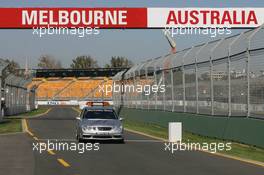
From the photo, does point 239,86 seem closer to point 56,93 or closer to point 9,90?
point 9,90

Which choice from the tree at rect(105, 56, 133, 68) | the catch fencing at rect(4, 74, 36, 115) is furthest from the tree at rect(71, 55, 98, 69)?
the catch fencing at rect(4, 74, 36, 115)

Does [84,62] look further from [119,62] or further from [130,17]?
[130,17]

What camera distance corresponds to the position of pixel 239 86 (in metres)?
24.8

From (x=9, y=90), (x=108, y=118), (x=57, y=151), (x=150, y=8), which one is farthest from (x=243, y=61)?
(x=9, y=90)

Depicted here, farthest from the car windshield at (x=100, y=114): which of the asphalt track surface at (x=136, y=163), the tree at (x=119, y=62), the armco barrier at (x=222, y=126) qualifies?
the tree at (x=119, y=62)

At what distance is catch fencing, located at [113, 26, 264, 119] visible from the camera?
75.4 ft

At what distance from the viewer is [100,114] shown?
26.1m

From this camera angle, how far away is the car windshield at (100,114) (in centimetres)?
2588

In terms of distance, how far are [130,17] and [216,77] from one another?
12.2 m

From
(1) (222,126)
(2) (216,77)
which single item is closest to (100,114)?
(1) (222,126)

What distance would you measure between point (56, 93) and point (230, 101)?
111563mm

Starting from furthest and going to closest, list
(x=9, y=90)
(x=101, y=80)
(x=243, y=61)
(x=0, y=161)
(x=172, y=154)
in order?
(x=101, y=80), (x=9, y=90), (x=243, y=61), (x=172, y=154), (x=0, y=161)

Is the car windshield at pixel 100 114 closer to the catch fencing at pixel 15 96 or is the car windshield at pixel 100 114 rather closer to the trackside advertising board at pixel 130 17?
the trackside advertising board at pixel 130 17

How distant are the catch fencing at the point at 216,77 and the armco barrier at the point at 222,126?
0.28 m
